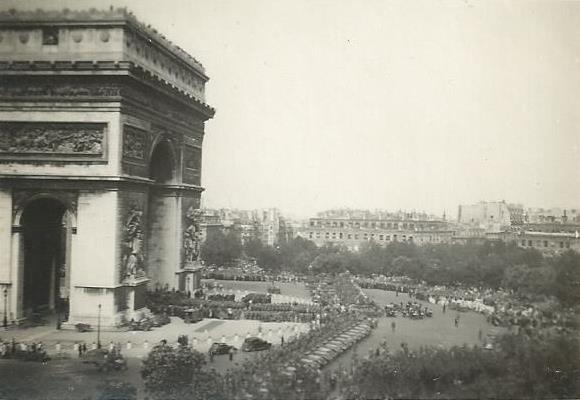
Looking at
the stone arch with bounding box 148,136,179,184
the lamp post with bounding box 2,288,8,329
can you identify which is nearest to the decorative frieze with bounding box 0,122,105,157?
the lamp post with bounding box 2,288,8,329

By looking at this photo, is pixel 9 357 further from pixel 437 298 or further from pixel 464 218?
pixel 464 218

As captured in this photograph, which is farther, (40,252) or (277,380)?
(40,252)

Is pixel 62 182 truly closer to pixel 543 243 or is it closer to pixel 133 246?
pixel 133 246

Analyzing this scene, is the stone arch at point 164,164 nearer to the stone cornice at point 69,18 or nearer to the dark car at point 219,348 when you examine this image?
the stone cornice at point 69,18

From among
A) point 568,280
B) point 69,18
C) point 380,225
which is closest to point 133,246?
point 69,18

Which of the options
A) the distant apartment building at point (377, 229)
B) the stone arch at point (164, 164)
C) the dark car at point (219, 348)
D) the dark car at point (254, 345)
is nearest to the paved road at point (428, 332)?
the dark car at point (254, 345)

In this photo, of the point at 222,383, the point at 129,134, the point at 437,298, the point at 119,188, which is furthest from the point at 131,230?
the point at 437,298

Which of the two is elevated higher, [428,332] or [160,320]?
A: [160,320]

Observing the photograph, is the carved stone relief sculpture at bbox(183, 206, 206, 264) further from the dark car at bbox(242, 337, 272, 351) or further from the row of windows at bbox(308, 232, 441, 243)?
the row of windows at bbox(308, 232, 441, 243)
